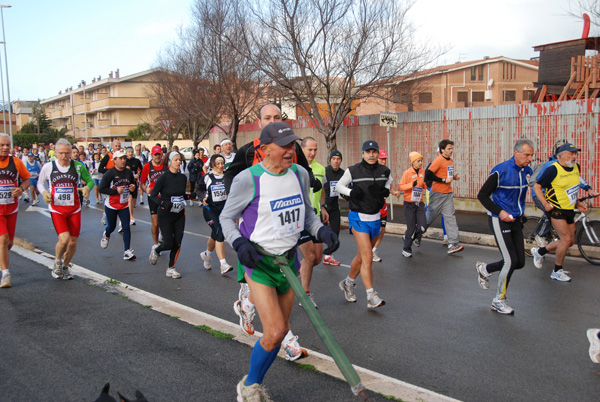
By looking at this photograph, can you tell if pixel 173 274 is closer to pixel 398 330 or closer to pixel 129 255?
pixel 129 255

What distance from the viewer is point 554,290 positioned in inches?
300

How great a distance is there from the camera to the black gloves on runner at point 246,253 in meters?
3.62

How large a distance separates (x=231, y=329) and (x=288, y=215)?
215cm

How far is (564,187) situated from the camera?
8.00 meters

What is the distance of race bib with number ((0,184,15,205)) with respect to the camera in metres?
7.84

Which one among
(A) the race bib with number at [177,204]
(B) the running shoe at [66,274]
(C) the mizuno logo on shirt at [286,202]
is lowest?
(B) the running shoe at [66,274]

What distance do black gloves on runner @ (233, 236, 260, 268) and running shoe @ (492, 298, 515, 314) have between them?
3928 mm

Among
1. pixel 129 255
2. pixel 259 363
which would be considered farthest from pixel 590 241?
pixel 129 255

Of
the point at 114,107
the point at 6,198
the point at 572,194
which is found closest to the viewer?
the point at 6,198

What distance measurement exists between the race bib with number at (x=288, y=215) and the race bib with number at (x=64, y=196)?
533 centimetres

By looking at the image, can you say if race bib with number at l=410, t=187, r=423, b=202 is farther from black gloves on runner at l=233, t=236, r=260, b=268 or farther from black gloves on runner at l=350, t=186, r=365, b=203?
black gloves on runner at l=233, t=236, r=260, b=268

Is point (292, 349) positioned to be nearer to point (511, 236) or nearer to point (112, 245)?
point (511, 236)

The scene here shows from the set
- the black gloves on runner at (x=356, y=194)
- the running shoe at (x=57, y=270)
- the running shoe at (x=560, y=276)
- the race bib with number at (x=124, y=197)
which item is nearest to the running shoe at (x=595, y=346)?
the black gloves on runner at (x=356, y=194)

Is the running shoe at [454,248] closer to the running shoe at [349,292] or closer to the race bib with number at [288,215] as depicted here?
the running shoe at [349,292]
